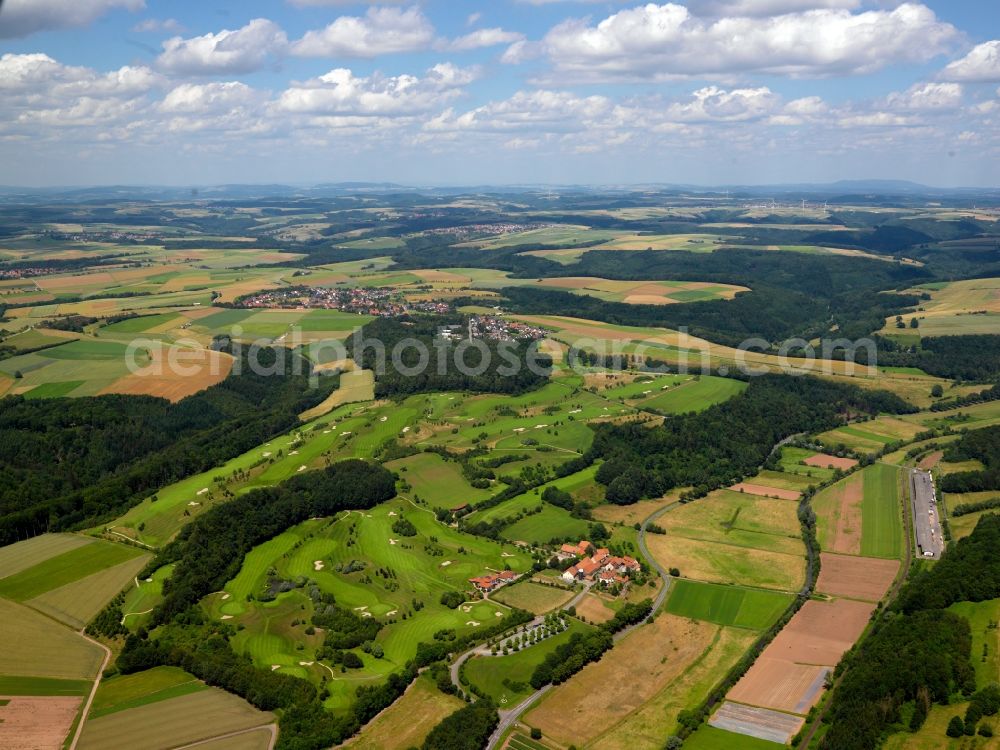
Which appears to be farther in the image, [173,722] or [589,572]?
[589,572]

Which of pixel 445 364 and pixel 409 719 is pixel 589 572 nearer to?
pixel 409 719

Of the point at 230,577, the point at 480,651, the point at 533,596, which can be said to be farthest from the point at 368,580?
the point at 480,651

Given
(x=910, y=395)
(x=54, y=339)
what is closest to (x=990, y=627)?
(x=910, y=395)

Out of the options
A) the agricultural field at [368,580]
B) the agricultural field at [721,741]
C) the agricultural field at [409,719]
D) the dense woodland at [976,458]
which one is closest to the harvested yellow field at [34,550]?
the agricultural field at [368,580]

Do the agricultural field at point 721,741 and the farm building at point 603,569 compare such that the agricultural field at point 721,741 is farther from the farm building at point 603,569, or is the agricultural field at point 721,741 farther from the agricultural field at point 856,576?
the agricultural field at point 856,576

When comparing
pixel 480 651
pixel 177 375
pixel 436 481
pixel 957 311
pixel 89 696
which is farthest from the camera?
pixel 957 311

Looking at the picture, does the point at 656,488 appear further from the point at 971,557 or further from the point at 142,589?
the point at 142,589
